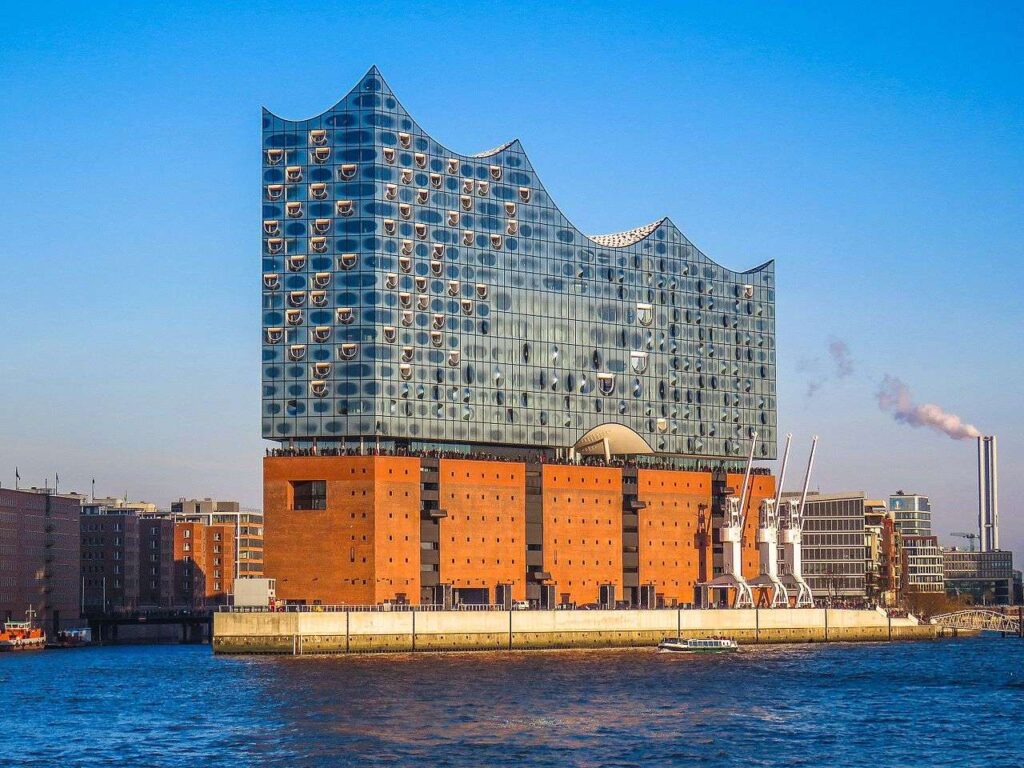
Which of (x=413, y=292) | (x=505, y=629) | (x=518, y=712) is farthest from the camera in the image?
Answer: (x=413, y=292)

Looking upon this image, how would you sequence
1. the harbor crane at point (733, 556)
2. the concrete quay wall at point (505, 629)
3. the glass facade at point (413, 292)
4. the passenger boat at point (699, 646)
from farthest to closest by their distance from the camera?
1. the harbor crane at point (733, 556)
2. the passenger boat at point (699, 646)
3. the glass facade at point (413, 292)
4. the concrete quay wall at point (505, 629)

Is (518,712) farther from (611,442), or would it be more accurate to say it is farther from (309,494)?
(611,442)

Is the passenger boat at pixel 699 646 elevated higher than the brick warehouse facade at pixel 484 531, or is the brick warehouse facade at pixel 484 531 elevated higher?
the brick warehouse facade at pixel 484 531

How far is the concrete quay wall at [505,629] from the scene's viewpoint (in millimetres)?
156000

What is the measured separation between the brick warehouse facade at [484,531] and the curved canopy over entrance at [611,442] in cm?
419

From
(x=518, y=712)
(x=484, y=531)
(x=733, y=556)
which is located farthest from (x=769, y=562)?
(x=518, y=712)

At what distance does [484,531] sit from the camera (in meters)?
173

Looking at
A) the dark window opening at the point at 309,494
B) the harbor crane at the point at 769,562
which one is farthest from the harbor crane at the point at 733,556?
the dark window opening at the point at 309,494

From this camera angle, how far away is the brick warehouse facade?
16250 cm

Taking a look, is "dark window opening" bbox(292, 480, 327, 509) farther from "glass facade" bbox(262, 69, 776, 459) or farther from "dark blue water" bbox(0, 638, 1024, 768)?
"dark blue water" bbox(0, 638, 1024, 768)

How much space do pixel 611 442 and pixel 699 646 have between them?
32.6 m

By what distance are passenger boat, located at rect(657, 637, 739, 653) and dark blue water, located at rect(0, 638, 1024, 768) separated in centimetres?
689

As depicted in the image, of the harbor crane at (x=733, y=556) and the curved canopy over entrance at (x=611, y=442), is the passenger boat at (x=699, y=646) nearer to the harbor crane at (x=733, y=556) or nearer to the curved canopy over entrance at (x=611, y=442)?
the harbor crane at (x=733, y=556)

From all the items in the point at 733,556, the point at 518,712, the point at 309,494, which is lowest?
the point at 518,712
